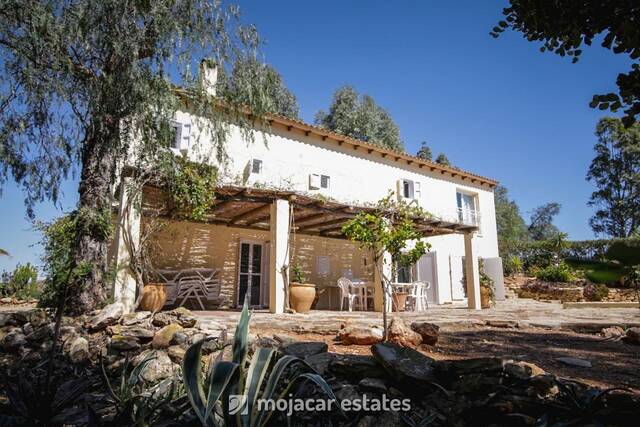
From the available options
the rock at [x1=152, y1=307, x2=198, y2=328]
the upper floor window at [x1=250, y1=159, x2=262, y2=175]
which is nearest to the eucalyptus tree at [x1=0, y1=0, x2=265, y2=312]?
the rock at [x1=152, y1=307, x2=198, y2=328]

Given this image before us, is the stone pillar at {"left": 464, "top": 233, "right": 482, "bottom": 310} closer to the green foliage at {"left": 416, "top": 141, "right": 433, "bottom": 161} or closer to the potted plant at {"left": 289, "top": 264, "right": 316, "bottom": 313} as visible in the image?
the potted plant at {"left": 289, "top": 264, "right": 316, "bottom": 313}

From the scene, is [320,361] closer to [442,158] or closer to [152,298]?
[152,298]

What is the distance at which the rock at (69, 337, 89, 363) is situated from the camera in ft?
13.9

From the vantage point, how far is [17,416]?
2.36 m

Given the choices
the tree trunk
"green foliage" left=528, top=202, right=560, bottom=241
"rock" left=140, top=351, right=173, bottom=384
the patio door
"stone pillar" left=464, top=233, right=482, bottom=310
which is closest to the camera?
"rock" left=140, top=351, right=173, bottom=384

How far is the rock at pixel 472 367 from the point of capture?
2.71 metres

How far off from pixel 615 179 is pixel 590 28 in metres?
31.4

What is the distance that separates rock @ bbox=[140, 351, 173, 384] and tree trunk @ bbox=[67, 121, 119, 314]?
8.49 ft

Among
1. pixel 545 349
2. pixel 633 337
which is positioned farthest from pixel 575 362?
pixel 633 337

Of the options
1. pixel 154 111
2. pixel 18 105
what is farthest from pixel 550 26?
pixel 18 105

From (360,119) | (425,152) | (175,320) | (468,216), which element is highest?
(360,119)

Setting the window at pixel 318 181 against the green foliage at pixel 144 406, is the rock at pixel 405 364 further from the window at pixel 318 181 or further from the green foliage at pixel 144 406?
the window at pixel 318 181

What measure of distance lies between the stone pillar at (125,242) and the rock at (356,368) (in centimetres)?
471

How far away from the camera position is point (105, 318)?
16.7 ft
